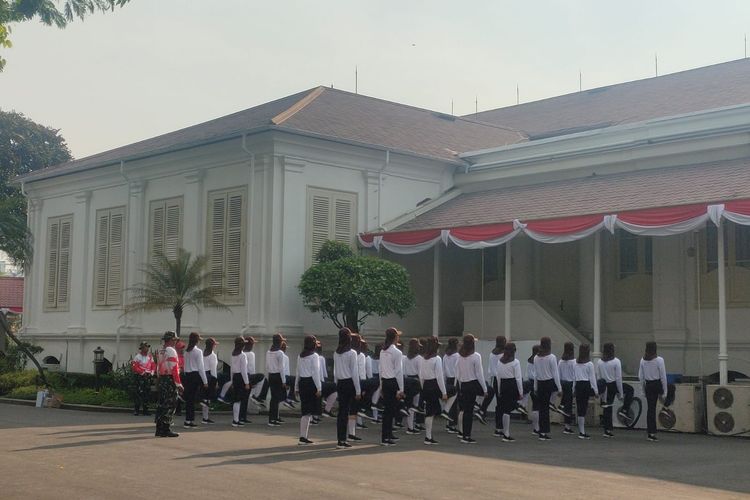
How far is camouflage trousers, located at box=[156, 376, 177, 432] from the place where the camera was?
636 inches

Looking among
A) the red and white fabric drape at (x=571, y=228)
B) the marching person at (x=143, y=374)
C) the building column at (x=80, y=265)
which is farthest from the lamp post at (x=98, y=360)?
the red and white fabric drape at (x=571, y=228)

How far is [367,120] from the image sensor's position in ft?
92.6

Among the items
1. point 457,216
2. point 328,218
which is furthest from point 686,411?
point 328,218

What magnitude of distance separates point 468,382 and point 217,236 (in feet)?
37.5

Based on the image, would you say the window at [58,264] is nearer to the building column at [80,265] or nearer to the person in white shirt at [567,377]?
the building column at [80,265]

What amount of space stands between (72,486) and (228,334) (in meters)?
14.3

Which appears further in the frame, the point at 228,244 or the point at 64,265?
the point at 64,265

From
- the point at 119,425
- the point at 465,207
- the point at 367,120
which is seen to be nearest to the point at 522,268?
the point at 465,207

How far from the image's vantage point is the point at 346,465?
1291cm

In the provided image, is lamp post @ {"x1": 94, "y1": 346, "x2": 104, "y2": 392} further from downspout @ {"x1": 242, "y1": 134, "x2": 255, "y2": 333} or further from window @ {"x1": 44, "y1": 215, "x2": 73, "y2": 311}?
downspout @ {"x1": 242, "y1": 134, "x2": 255, "y2": 333}

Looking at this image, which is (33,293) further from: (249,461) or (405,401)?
(249,461)

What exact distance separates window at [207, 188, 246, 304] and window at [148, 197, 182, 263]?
168 centimetres

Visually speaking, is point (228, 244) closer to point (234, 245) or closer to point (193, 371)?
point (234, 245)

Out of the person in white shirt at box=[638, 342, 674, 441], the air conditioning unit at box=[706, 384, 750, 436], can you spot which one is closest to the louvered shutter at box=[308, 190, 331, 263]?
the person in white shirt at box=[638, 342, 674, 441]
